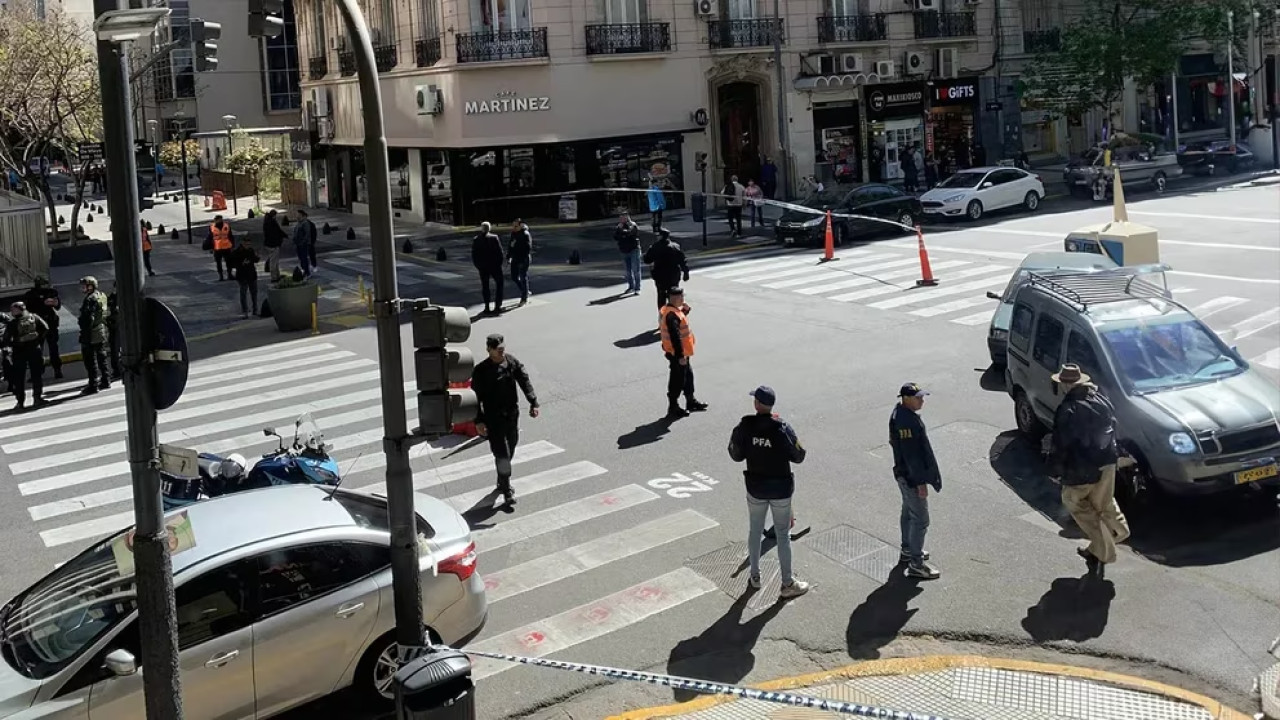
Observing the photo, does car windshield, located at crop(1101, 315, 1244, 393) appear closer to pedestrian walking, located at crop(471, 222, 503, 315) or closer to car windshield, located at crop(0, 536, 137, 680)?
car windshield, located at crop(0, 536, 137, 680)

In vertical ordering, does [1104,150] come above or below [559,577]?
above

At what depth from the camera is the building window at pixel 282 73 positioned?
6994cm

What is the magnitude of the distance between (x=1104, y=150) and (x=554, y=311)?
906 inches

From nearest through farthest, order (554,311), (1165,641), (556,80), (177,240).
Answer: (1165,641) → (554,311) → (556,80) → (177,240)

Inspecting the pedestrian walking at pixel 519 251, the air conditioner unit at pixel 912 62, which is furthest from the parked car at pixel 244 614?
the air conditioner unit at pixel 912 62

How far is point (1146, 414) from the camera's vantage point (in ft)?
37.6

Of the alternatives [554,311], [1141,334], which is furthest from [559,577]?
[554,311]

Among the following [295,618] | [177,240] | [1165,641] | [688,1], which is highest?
[688,1]

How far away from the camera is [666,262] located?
1958 cm

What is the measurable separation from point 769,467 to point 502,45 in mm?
30459

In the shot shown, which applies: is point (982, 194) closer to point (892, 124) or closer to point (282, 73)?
point (892, 124)

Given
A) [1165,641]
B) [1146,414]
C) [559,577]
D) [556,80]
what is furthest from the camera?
[556,80]

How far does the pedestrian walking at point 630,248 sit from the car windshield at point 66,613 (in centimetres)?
1571

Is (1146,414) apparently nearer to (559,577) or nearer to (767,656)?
(767,656)
